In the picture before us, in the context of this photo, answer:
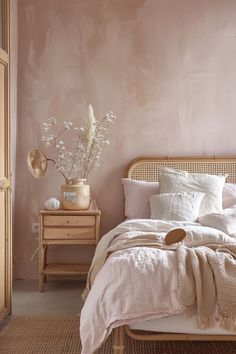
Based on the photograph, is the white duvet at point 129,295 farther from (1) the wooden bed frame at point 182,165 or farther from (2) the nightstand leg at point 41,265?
Result: (1) the wooden bed frame at point 182,165

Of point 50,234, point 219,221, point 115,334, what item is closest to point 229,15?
point 219,221

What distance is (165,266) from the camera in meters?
2.35

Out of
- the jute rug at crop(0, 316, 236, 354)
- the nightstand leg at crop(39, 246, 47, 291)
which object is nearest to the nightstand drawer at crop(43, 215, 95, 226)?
the nightstand leg at crop(39, 246, 47, 291)

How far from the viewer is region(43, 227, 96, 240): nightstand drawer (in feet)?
12.5

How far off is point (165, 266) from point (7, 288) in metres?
1.32

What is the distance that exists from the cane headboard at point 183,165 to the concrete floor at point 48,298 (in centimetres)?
116

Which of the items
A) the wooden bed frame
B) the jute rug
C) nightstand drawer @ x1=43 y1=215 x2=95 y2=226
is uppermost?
the wooden bed frame

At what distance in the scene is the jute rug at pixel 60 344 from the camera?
271 cm

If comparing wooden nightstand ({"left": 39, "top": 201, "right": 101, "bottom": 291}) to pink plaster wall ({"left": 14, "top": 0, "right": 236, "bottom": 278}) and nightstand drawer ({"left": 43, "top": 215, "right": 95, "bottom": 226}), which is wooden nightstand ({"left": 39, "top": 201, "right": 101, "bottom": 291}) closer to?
nightstand drawer ({"left": 43, "top": 215, "right": 95, "bottom": 226})

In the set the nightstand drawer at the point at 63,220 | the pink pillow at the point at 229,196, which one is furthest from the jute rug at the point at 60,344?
the pink pillow at the point at 229,196

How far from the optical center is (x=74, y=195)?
12.7ft

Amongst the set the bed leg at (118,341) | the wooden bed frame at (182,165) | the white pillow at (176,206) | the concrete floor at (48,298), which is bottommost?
the concrete floor at (48,298)

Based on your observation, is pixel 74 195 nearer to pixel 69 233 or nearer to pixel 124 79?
pixel 69 233

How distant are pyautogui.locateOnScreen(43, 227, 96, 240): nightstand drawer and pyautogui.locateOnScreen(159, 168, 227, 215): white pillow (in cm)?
71
